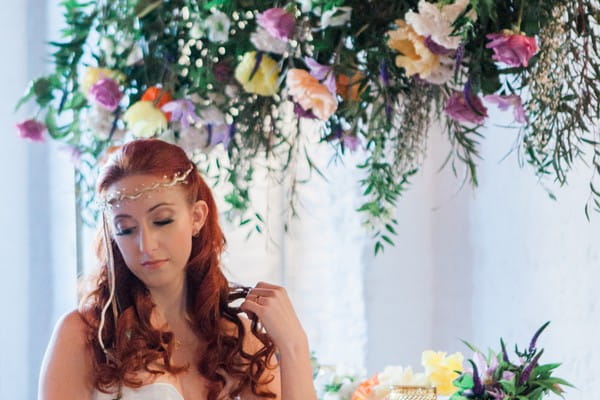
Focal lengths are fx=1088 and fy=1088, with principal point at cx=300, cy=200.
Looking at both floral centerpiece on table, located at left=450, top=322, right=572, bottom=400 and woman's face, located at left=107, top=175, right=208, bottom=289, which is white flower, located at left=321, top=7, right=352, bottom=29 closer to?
woman's face, located at left=107, top=175, right=208, bottom=289

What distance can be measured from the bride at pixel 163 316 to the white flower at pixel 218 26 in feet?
0.70

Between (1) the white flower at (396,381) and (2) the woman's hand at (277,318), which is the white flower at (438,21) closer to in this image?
(2) the woman's hand at (277,318)

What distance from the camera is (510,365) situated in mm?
1899

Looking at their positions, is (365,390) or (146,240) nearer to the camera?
(146,240)

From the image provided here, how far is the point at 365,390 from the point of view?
2.12 m

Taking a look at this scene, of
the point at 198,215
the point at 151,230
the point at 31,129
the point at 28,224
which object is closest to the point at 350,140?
the point at 198,215

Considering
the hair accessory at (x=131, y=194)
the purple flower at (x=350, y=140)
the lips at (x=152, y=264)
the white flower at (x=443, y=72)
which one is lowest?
the lips at (x=152, y=264)

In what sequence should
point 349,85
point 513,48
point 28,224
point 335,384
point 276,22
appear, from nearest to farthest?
point 513,48, point 276,22, point 349,85, point 335,384, point 28,224

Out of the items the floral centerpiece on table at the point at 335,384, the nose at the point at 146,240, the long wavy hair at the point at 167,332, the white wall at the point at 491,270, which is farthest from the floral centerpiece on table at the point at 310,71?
the white wall at the point at 491,270

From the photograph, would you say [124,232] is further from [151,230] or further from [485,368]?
[485,368]

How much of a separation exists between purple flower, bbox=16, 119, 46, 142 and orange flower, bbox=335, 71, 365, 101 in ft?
1.87

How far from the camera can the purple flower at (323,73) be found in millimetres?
1800

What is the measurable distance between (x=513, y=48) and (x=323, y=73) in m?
0.32

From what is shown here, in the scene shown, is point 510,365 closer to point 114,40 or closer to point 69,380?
point 69,380
